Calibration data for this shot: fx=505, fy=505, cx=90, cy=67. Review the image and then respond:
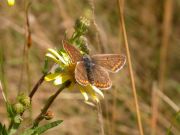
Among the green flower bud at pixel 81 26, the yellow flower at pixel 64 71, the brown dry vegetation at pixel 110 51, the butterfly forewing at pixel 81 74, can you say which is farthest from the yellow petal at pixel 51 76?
the brown dry vegetation at pixel 110 51

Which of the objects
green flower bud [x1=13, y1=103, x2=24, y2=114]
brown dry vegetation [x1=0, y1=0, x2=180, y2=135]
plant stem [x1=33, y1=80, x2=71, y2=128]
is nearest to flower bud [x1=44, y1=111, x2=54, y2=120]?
plant stem [x1=33, y1=80, x2=71, y2=128]

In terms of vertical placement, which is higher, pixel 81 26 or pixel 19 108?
pixel 81 26

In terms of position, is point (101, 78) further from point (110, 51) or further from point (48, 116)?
point (110, 51)

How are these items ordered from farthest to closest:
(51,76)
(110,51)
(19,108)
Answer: (110,51) → (51,76) → (19,108)

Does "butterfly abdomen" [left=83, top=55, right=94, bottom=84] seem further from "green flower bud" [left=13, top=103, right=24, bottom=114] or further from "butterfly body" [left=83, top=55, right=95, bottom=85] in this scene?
"green flower bud" [left=13, top=103, right=24, bottom=114]

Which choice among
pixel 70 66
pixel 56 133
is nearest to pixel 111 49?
pixel 56 133

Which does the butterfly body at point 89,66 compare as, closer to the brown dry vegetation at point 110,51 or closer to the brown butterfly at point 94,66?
the brown butterfly at point 94,66

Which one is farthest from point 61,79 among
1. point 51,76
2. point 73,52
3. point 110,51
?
point 110,51

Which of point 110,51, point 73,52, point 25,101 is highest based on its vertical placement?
point 73,52
